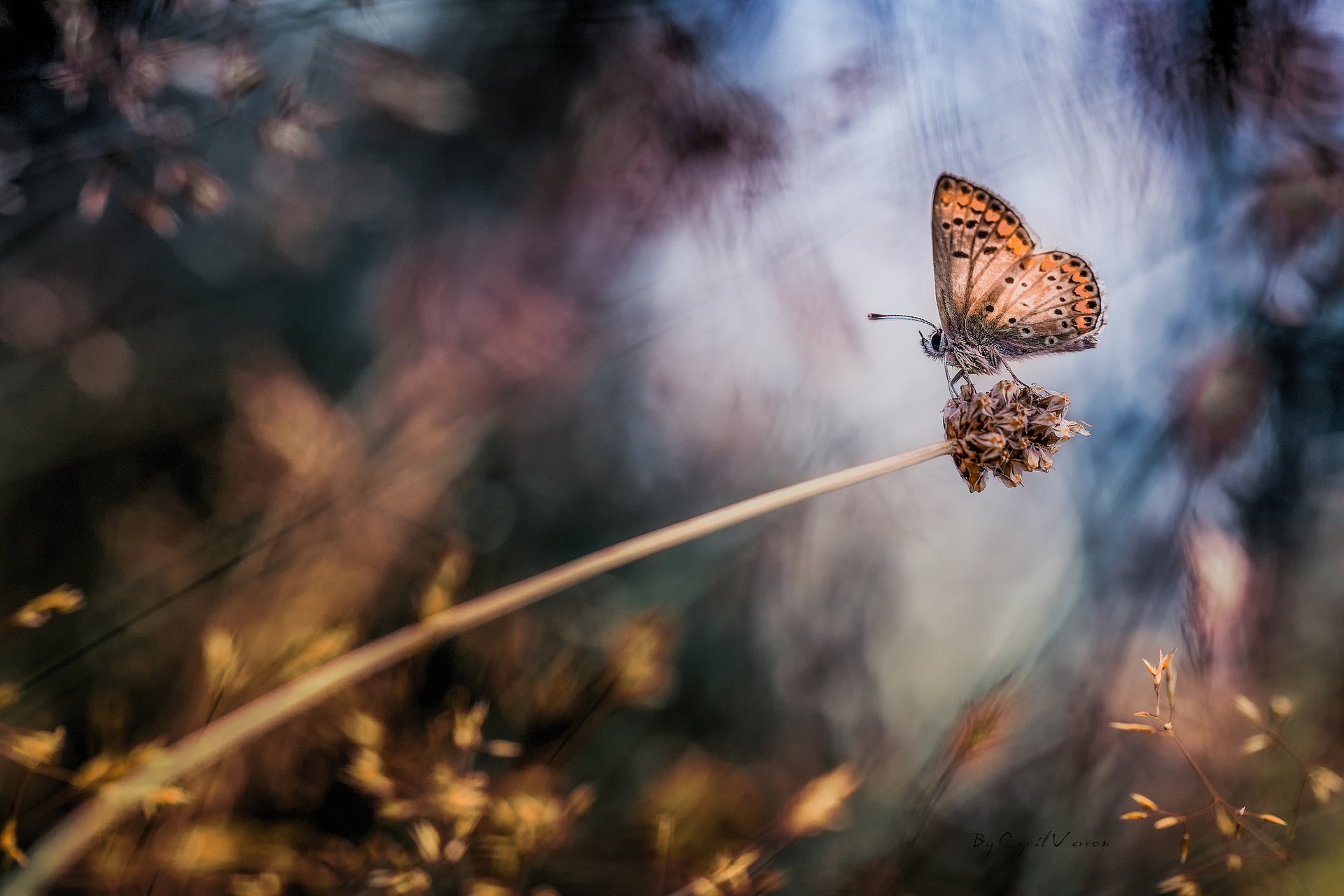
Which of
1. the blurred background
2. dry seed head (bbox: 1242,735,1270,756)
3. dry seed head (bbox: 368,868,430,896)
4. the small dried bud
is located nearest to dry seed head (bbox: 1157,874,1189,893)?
the blurred background

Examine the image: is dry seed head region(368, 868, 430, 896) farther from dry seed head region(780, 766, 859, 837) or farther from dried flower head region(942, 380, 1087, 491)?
dried flower head region(942, 380, 1087, 491)

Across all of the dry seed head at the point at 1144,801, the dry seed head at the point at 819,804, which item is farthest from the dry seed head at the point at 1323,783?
the dry seed head at the point at 819,804

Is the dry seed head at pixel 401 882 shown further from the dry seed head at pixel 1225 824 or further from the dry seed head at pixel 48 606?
the dry seed head at pixel 1225 824

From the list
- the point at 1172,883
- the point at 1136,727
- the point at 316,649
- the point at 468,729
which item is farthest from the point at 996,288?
the point at 1172,883

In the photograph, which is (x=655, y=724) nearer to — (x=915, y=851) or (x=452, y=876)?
(x=452, y=876)

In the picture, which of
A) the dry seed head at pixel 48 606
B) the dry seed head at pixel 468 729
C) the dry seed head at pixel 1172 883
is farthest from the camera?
the dry seed head at pixel 1172 883

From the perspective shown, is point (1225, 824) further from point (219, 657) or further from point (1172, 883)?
point (219, 657)
